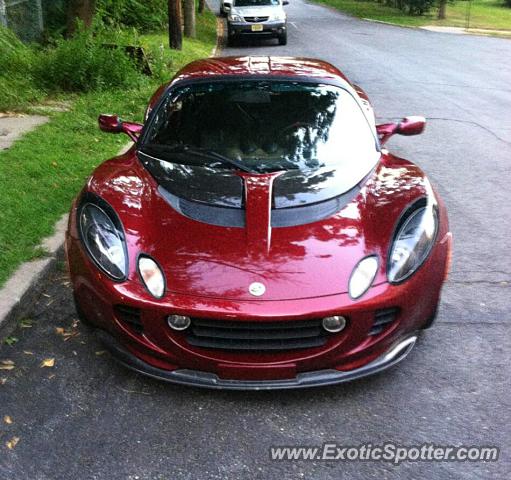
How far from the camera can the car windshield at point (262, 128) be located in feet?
13.0

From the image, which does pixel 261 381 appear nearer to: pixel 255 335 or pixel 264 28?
pixel 255 335

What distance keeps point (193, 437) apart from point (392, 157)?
7.67 feet

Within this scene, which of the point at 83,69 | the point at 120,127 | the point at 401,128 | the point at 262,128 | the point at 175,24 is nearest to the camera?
the point at 262,128

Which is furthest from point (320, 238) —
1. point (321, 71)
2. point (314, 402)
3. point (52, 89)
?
point (52, 89)

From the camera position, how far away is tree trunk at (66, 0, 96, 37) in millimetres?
12477

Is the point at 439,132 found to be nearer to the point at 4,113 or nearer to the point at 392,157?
the point at 392,157

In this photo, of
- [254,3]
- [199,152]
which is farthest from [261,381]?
[254,3]

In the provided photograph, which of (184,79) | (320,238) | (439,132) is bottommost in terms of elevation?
(439,132)

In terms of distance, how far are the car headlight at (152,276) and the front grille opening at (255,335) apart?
0.22m

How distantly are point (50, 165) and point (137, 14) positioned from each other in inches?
635

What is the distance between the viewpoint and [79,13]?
1252cm

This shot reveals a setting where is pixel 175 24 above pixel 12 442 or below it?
above

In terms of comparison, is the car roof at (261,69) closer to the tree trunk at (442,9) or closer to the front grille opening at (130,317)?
the front grille opening at (130,317)

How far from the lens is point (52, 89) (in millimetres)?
10219
